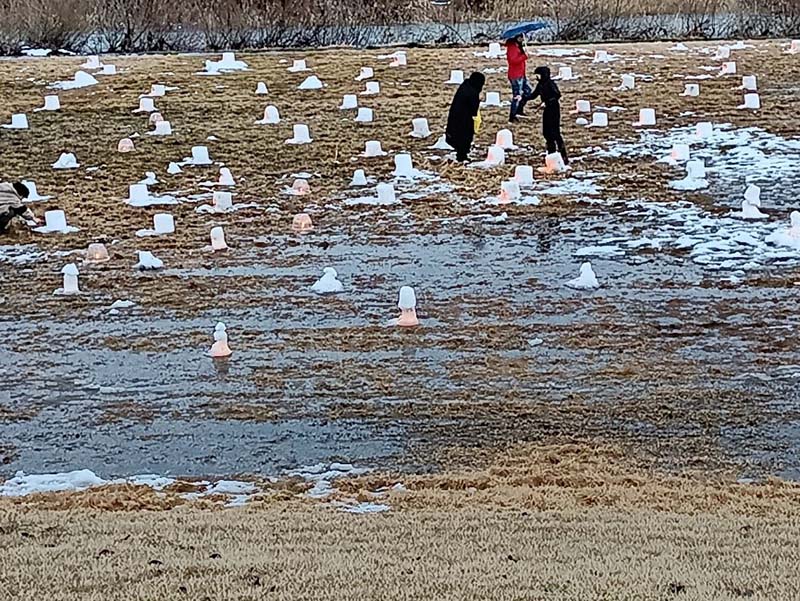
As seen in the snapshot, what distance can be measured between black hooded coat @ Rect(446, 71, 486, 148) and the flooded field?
39 cm

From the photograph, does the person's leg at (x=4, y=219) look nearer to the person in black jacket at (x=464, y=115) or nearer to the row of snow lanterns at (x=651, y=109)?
the person in black jacket at (x=464, y=115)

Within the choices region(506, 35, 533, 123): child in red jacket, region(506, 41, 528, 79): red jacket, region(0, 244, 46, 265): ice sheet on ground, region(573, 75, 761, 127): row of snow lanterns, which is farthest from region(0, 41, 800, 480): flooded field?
region(506, 41, 528, 79): red jacket

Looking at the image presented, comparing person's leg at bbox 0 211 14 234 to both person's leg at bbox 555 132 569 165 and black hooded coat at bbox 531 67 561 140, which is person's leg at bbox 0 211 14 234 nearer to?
black hooded coat at bbox 531 67 561 140

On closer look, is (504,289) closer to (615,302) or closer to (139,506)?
(615,302)

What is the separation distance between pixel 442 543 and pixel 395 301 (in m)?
5.27

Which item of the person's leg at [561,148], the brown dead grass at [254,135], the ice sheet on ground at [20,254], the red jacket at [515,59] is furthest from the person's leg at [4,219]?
the red jacket at [515,59]

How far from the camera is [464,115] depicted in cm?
1384

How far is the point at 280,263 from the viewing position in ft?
36.3

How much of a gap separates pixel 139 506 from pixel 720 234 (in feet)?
23.1

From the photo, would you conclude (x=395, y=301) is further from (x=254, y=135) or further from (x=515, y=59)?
(x=254, y=135)

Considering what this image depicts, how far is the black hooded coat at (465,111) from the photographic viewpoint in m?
13.4

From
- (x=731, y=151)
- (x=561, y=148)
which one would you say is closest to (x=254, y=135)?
(x=561, y=148)

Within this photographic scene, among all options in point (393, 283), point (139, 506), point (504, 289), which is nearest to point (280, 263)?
point (393, 283)

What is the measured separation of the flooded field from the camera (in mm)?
7301
